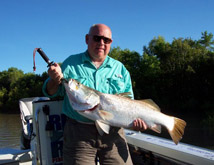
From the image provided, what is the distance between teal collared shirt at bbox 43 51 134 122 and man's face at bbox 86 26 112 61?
0.12 m

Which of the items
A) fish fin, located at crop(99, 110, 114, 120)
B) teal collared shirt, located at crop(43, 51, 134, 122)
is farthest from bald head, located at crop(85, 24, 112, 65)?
fish fin, located at crop(99, 110, 114, 120)

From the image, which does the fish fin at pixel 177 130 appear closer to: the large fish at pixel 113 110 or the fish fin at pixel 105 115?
the large fish at pixel 113 110

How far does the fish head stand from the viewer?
2.75 m

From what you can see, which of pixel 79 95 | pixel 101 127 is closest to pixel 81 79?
pixel 79 95

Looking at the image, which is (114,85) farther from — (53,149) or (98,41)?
(53,149)

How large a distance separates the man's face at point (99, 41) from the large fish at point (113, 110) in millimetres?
551

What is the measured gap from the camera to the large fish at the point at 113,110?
278 centimetres

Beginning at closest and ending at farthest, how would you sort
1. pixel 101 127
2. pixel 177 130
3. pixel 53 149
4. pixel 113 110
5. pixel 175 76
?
1. pixel 101 127
2. pixel 113 110
3. pixel 177 130
4. pixel 53 149
5. pixel 175 76

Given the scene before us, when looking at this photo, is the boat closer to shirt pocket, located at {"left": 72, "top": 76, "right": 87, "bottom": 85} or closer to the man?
the man

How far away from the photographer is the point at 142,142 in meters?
4.44

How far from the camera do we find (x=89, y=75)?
306 cm

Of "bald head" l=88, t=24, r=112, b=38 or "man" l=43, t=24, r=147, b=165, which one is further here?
"bald head" l=88, t=24, r=112, b=38

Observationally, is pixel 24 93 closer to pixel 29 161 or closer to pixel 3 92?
pixel 3 92

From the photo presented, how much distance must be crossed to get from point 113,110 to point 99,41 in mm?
969
